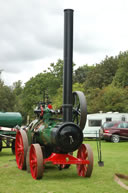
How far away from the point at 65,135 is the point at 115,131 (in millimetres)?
14705

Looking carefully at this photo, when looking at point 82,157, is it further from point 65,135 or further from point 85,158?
point 65,135

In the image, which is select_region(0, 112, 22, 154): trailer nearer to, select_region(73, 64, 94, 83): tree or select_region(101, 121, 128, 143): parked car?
select_region(101, 121, 128, 143): parked car

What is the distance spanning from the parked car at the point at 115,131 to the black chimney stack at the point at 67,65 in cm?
1381

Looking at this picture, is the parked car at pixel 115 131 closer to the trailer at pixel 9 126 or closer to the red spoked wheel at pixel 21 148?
the trailer at pixel 9 126

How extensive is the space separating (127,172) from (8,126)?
640 cm

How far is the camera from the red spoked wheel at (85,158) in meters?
8.00

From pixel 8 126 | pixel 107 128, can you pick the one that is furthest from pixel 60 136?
pixel 107 128

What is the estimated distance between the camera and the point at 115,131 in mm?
21969

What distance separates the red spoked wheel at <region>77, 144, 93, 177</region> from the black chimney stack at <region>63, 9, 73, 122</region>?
86 centimetres

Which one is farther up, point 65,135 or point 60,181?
point 65,135

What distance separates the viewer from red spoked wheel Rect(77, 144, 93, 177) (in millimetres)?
7996

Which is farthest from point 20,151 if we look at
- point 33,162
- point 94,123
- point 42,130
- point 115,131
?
point 94,123

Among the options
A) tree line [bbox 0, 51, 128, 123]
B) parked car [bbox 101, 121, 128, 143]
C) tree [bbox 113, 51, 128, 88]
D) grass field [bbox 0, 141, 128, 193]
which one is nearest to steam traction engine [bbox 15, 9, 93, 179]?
grass field [bbox 0, 141, 128, 193]

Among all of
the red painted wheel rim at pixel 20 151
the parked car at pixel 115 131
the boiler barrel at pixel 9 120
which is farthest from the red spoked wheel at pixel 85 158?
the parked car at pixel 115 131
